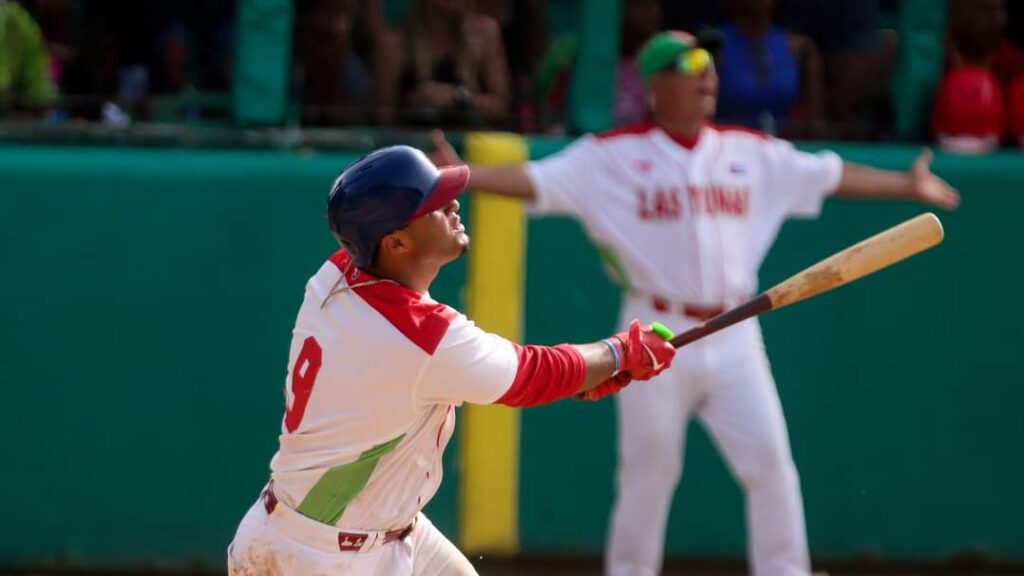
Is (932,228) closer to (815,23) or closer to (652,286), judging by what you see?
(652,286)

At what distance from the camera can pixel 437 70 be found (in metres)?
6.64

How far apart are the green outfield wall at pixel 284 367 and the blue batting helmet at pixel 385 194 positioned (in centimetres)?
267

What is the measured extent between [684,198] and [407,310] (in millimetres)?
2182

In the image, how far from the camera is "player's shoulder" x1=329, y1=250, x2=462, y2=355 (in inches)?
140

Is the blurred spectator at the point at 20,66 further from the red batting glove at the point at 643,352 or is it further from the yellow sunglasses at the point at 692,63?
the red batting glove at the point at 643,352

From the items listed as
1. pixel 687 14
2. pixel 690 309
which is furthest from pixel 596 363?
pixel 687 14

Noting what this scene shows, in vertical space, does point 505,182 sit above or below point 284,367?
above

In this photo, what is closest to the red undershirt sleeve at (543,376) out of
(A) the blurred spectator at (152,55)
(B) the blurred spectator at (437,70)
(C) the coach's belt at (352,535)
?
(C) the coach's belt at (352,535)

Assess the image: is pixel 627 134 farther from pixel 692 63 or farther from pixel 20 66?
pixel 20 66

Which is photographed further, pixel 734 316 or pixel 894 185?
pixel 894 185

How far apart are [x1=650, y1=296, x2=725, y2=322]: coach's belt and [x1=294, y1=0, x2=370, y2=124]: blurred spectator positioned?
176 centimetres

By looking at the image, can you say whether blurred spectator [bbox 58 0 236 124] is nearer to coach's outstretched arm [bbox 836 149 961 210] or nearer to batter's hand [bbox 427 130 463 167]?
batter's hand [bbox 427 130 463 167]

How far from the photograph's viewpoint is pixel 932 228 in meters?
4.12

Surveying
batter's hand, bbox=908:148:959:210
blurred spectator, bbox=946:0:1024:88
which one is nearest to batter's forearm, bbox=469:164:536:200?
batter's hand, bbox=908:148:959:210
